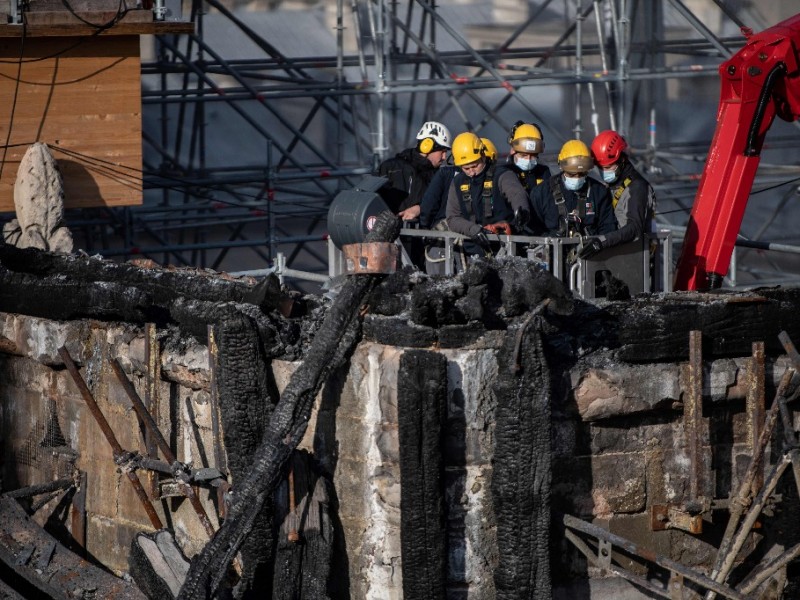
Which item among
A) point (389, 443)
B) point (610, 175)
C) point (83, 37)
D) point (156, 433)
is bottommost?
point (389, 443)

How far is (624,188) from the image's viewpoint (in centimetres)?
1076

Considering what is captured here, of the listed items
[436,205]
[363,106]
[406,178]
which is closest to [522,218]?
[436,205]

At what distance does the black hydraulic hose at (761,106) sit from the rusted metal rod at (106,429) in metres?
4.97

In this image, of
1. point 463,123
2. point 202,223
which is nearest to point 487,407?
point 202,223

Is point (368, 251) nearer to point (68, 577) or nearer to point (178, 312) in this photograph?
point (178, 312)

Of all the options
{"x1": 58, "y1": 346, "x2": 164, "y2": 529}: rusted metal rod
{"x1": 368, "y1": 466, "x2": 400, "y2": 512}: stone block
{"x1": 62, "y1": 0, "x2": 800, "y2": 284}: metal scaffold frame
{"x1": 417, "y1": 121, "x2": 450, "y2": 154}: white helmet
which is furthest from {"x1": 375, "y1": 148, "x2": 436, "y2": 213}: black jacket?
{"x1": 62, "y1": 0, "x2": 800, "y2": 284}: metal scaffold frame

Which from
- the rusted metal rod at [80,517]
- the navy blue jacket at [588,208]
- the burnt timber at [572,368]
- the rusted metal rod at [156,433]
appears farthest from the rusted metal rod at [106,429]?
the navy blue jacket at [588,208]

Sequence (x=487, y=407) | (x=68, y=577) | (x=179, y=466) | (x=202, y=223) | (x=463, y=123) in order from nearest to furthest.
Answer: (x=487, y=407) < (x=179, y=466) < (x=68, y=577) < (x=202, y=223) < (x=463, y=123)

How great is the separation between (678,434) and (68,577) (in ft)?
12.2

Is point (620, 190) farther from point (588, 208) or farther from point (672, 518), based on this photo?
point (672, 518)

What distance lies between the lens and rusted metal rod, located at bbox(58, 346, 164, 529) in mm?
9180

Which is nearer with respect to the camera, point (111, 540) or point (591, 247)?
point (591, 247)

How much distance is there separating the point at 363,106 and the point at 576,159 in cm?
1052

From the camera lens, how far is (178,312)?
29.6 feet
